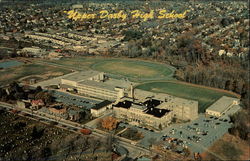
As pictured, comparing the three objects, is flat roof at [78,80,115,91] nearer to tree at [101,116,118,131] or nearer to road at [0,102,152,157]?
road at [0,102,152,157]

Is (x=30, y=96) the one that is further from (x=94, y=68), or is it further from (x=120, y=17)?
(x=120, y=17)

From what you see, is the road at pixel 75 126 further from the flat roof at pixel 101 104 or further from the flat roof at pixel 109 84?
the flat roof at pixel 109 84

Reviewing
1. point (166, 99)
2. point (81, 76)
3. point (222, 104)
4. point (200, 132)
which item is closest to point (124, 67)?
point (81, 76)

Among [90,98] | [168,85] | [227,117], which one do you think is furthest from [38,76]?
[227,117]

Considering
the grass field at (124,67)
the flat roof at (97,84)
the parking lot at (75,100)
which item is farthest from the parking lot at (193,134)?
the grass field at (124,67)

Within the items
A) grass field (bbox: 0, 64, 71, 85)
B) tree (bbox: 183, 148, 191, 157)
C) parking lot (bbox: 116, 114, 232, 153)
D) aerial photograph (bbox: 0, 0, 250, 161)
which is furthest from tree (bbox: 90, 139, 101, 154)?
grass field (bbox: 0, 64, 71, 85)
